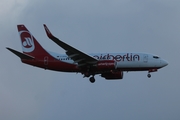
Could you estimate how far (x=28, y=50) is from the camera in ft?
235

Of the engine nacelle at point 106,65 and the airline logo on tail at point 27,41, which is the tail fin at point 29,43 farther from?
the engine nacelle at point 106,65

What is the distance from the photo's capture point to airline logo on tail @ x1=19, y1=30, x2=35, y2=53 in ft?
236

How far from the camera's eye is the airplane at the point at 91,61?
65.7 meters

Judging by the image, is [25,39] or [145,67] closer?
[145,67]

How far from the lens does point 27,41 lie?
72.8 meters

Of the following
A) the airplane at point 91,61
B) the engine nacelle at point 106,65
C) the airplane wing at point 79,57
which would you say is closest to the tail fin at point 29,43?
the airplane at point 91,61

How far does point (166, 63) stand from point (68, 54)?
12.1 metres

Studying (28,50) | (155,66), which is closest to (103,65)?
(155,66)

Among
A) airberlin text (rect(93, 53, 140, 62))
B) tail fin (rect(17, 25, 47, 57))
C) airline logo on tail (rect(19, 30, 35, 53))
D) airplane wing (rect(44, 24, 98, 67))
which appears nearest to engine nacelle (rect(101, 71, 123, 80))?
airberlin text (rect(93, 53, 140, 62))

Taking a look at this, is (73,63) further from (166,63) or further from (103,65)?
(166,63)

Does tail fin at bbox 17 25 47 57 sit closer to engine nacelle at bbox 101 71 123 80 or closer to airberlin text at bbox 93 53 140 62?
engine nacelle at bbox 101 71 123 80

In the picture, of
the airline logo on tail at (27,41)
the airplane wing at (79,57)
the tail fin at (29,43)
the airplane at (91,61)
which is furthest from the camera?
the airline logo on tail at (27,41)

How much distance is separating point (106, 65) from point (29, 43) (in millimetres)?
12557

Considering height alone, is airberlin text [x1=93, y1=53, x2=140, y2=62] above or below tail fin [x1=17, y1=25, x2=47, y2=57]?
below
